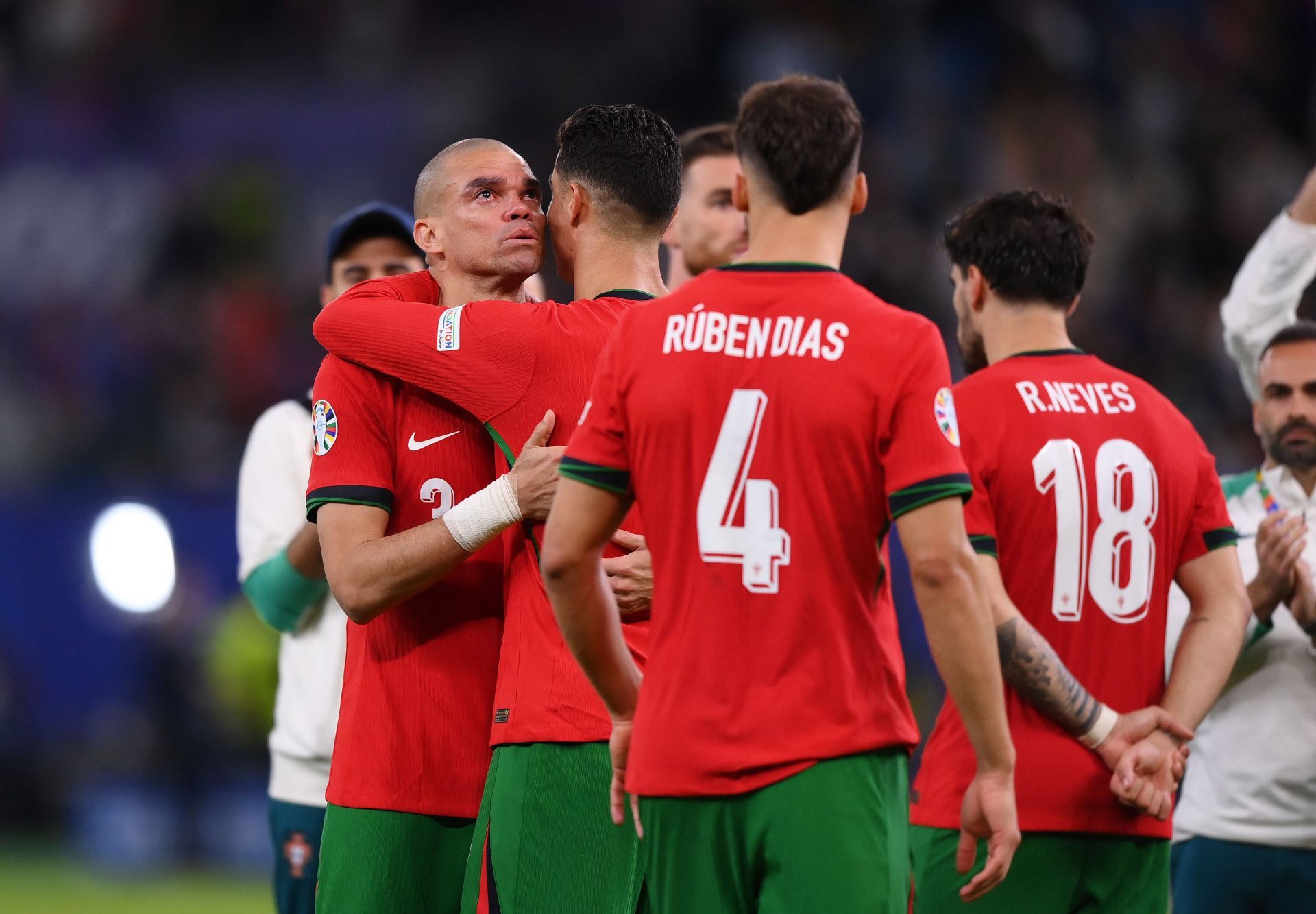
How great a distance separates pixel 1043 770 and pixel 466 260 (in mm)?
1998

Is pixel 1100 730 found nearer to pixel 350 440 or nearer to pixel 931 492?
pixel 931 492

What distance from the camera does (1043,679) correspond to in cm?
379

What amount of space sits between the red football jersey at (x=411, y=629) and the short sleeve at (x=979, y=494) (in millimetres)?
1242

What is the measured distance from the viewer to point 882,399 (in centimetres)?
312

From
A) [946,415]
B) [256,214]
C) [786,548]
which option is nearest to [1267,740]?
[946,415]

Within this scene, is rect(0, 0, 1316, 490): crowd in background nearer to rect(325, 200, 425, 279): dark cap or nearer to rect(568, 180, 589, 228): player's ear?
rect(325, 200, 425, 279): dark cap

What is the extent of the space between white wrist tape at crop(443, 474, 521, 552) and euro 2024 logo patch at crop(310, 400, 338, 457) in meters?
0.46

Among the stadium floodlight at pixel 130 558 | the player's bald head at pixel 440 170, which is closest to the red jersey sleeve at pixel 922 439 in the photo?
the player's bald head at pixel 440 170

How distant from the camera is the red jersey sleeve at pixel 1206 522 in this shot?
4.08 metres

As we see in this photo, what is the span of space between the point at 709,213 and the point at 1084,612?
2822 millimetres

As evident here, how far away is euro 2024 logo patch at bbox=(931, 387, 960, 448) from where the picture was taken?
3.12 m

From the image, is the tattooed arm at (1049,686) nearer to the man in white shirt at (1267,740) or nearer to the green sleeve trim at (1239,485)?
the man in white shirt at (1267,740)

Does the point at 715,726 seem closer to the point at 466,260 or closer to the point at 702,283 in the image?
the point at 702,283

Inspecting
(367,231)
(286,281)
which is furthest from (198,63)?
(367,231)
